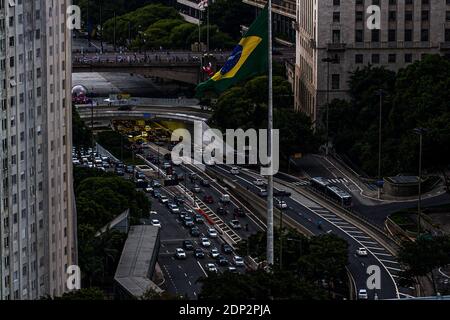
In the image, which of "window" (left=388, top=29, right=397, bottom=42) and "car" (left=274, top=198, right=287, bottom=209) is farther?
"window" (left=388, top=29, right=397, bottom=42)

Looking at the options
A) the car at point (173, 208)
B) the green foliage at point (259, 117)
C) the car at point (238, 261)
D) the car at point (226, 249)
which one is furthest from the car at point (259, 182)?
the car at point (238, 261)

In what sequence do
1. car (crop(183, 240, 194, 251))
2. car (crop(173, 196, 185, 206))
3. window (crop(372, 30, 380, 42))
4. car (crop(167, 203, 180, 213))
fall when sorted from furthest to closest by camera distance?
1. window (crop(372, 30, 380, 42))
2. car (crop(173, 196, 185, 206))
3. car (crop(167, 203, 180, 213))
4. car (crop(183, 240, 194, 251))

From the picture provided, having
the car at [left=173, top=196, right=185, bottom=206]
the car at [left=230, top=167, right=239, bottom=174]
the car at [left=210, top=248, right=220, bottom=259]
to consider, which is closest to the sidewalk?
the car at [left=230, top=167, right=239, bottom=174]

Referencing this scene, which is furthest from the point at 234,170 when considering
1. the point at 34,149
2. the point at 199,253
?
the point at 34,149

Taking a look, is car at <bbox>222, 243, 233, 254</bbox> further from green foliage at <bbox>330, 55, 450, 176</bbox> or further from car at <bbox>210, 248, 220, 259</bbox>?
green foliage at <bbox>330, 55, 450, 176</bbox>

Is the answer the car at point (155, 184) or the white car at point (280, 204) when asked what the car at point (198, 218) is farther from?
the car at point (155, 184)

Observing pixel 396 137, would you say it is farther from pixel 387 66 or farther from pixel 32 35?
pixel 32 35

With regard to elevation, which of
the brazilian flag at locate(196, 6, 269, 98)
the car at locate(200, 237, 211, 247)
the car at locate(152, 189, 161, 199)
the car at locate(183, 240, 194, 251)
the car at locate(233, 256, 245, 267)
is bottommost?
the car at locate(233, 256, 245, 267)
